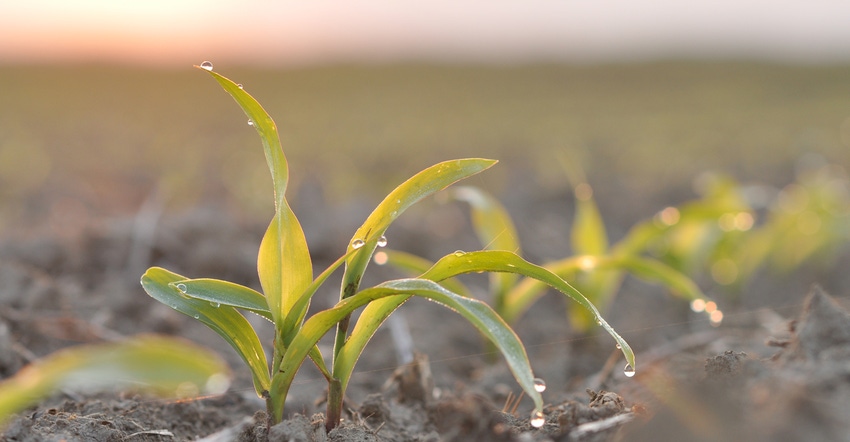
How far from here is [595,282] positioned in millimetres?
2455

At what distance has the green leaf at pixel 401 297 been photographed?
3.40ft

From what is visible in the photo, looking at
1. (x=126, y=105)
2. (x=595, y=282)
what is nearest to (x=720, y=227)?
(x=595, y=282)

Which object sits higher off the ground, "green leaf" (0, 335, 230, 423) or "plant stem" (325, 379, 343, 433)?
"plant stem" (325, 379, 343, 433)

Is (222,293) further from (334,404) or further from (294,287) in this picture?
(334,404)

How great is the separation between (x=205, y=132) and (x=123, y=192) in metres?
4.20

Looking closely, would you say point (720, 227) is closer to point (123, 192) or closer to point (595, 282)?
point (595, 282)

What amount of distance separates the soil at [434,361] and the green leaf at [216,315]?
109mm

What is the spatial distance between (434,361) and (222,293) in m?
1.15

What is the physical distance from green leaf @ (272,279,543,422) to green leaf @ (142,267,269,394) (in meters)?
0.06

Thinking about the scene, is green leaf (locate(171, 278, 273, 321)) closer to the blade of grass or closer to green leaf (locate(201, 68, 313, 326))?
green leaf (locate(201, 68, 313, 326))

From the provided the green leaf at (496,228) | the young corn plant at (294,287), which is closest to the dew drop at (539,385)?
the young corn plant at (294,287)

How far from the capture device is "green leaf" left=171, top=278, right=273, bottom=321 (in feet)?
3.98

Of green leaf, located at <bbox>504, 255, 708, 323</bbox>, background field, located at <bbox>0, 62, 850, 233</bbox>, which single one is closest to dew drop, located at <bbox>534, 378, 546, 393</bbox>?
green leaf, located at <bbox>504, 255, 708, 323</bbox>

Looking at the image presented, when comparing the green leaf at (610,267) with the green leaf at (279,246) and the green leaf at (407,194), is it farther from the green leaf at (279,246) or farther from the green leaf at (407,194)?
the green leaf at (279,246)
